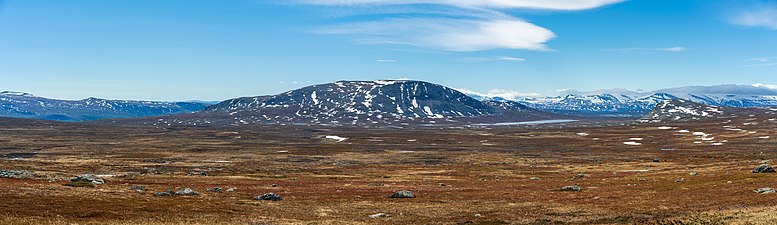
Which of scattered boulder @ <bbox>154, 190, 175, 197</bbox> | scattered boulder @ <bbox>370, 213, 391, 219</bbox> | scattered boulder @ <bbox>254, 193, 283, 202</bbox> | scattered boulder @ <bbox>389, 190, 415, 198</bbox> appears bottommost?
scattered boulder @ <bbox>389, 190, 415, 198</bbox>

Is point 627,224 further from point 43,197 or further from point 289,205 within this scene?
point 43,197

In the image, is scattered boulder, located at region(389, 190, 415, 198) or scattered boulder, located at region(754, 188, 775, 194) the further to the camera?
scattered boulder, located at region(389, 190, 415, 198)

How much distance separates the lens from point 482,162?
146 m

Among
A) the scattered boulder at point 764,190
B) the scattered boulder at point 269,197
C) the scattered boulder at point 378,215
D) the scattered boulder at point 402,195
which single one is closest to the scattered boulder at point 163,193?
the scattered boulder at point 269,197

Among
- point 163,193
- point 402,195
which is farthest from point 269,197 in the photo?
point 402,195

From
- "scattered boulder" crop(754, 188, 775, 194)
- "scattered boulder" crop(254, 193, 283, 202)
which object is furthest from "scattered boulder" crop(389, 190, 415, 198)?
"scattered boulder" crop(754, 188, 775, 194)

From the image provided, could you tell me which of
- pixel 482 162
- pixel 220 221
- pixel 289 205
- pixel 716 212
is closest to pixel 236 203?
pixel 289 205

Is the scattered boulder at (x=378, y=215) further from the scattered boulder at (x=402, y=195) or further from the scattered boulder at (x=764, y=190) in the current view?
the scattered boulder at (x=764, y=190)

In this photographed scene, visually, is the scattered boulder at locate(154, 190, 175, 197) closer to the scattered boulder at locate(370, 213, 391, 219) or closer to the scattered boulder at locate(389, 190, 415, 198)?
the scattered boulder at locate(389, 190, 415, 198)

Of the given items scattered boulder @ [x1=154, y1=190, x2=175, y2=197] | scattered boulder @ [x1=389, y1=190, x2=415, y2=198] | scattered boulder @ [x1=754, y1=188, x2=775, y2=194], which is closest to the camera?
scattered boulder @ [x1=754, y1=188, x2=775, y2=194]

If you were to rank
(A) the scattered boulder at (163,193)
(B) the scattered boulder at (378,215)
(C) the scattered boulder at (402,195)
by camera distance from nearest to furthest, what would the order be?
(B) the scattered boulder at (378,215)
(A) the scattered boulder at (163,193)
(C) the scattered boulder at (402,195)

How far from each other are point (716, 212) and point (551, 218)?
1322 cm

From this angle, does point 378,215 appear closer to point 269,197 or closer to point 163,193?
point 269,197

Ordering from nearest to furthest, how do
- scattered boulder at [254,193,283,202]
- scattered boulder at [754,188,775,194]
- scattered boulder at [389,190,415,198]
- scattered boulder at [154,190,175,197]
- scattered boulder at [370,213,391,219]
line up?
1. scattered boulder at [370,213,391,219]
2. scattered boulder at [754,188,775,194]
3. scattered boulder at [154,190,175,197]
4. scattered boulder at [254,193,283,202]
5. scattered boulder at [389,190,415,198]
